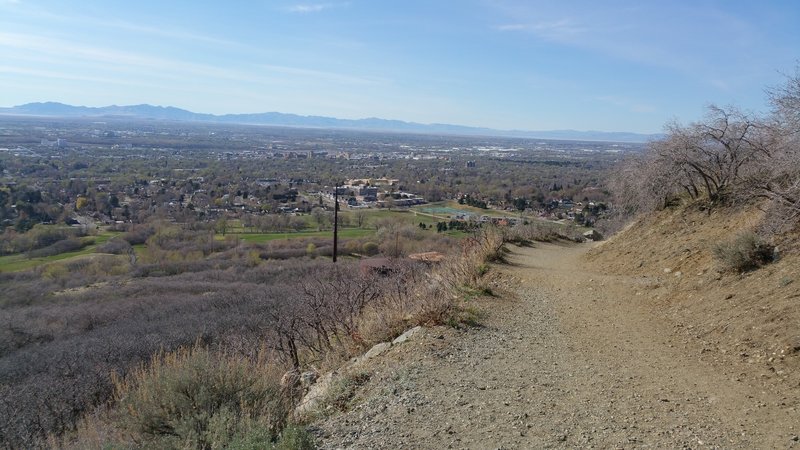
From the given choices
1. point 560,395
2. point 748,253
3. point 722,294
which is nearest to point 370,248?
point 748,253

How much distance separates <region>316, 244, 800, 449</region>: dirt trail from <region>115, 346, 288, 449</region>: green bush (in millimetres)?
594

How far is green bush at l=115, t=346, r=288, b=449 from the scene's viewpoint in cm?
444

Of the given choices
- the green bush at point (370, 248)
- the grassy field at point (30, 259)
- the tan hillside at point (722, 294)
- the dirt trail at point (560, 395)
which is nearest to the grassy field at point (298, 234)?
the grassy field at point (30, 259)

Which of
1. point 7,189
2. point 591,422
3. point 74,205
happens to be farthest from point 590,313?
point 7,189

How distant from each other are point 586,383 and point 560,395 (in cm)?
44

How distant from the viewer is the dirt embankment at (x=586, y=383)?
4.28 meters

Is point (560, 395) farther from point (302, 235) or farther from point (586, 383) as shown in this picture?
point (302, 235)

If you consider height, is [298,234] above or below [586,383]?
below

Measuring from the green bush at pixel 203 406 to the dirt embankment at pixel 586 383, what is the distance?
599 mm

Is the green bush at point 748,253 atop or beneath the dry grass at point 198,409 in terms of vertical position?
atop

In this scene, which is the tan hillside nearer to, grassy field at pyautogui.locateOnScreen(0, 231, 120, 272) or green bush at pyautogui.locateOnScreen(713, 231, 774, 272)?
green bush at pyautogui.locateOnScreen(713, 231, 774, 272)

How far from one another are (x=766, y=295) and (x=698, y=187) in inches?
380

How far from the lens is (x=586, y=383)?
5352mm

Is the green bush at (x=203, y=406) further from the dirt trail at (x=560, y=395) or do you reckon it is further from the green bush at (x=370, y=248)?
the green bush at (x=370, y=248)
